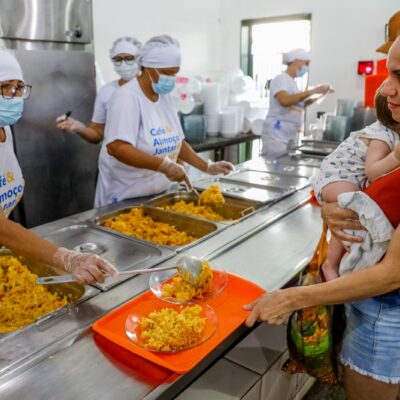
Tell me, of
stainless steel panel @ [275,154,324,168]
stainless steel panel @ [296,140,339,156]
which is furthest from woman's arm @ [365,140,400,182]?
stainless steel panel @ [296,140,339,156]

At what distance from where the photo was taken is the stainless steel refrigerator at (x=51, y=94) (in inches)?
119

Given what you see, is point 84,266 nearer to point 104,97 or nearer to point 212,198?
point 212,198

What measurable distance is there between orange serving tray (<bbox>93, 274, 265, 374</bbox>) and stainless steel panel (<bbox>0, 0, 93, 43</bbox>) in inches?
103

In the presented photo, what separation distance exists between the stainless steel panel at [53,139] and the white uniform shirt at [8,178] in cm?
153

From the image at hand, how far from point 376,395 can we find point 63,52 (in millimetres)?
3110

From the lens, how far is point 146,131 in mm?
2170

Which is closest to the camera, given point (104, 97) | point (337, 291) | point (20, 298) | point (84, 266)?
point (337, 291)

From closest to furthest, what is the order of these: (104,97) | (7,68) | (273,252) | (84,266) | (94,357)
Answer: (94,357), (84,266), (7,68), (273,252), (104,97)

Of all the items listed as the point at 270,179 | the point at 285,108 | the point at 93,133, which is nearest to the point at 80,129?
the point at 93,133

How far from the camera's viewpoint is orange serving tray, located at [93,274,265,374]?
3.07ft

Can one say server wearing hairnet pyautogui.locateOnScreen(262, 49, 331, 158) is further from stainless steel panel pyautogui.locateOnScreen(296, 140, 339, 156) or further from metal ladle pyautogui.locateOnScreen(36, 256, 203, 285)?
metal ladle pyautogui.locateOnScreen(36, 256, 203, 285)

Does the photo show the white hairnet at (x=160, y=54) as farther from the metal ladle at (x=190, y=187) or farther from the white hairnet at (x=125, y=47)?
the white hairnet at (x=125, y=47)

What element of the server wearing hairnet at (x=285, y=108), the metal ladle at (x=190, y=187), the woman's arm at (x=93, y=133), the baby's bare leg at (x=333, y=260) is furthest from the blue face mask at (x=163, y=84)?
the server wearing hairnet at (x=285, y=108)

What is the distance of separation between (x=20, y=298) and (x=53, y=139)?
2.25m
